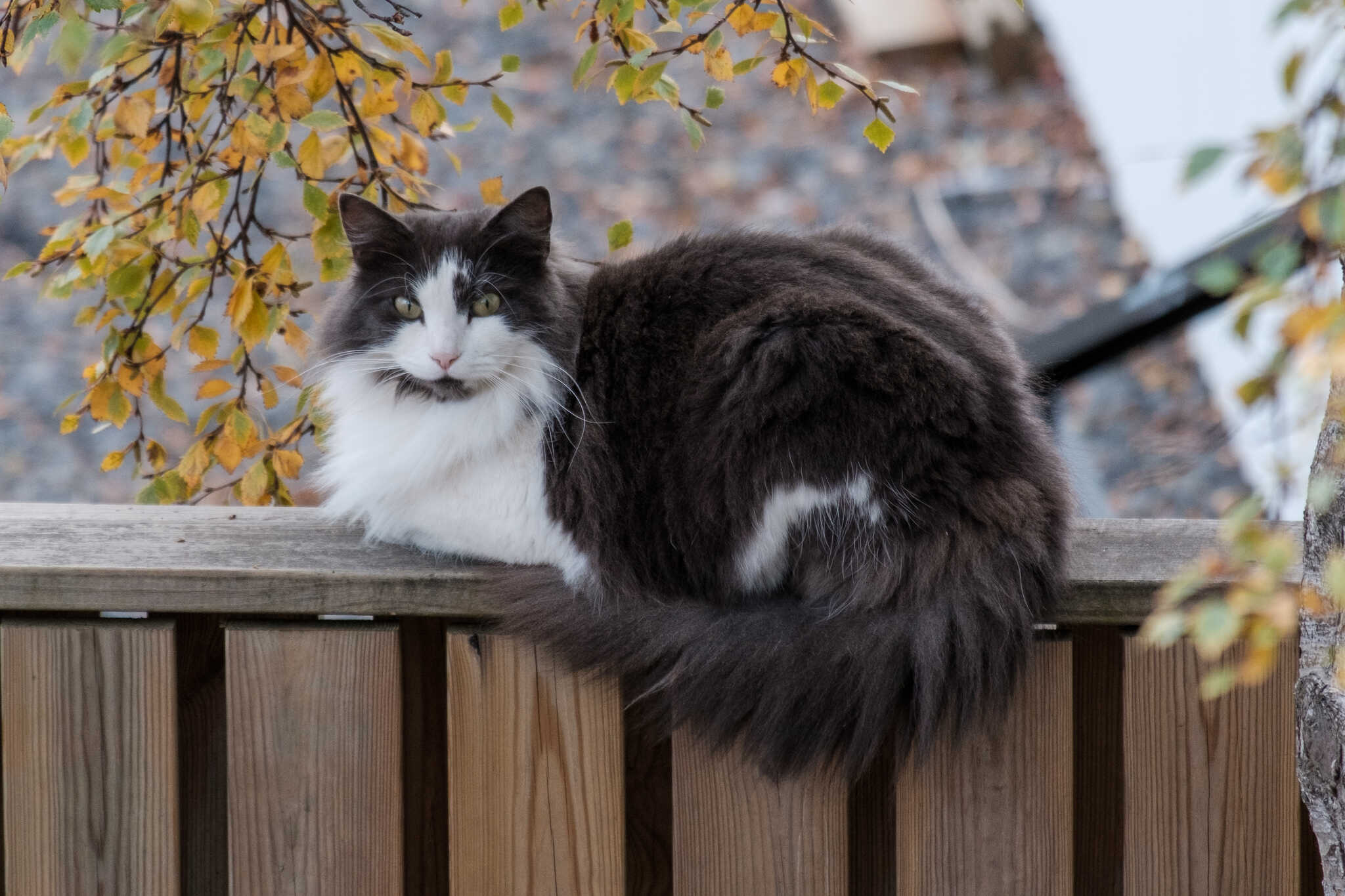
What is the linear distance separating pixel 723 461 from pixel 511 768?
1.62 feet

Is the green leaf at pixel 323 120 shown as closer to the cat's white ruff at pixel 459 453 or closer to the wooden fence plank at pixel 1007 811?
the cat's white ruff at pixel 459 453

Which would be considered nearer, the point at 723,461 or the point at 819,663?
the point at 819,663

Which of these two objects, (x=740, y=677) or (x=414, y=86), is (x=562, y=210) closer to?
(x=414, y=86)

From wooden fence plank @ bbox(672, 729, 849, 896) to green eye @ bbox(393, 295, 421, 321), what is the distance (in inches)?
29.0

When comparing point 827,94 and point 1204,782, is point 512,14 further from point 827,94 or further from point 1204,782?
point 1204,782

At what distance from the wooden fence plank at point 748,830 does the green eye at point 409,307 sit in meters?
0.74

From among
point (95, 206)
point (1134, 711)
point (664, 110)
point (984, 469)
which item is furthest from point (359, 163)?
point (664, 110)

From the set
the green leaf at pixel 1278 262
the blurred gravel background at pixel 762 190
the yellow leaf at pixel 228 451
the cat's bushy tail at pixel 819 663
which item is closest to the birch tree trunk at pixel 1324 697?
the cat's bushy tail at pixel 819 663

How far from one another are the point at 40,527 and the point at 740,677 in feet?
3.36

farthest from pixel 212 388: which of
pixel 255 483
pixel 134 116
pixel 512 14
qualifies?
pixel 512 14

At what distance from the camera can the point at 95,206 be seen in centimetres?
214

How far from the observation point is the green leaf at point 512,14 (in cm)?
196

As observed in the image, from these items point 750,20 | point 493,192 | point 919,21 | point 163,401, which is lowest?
point 163,401

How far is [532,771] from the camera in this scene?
1462mm
